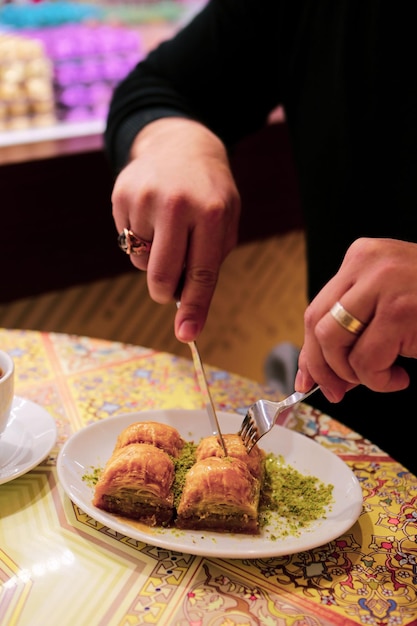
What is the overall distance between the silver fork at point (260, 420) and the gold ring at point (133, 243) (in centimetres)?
35

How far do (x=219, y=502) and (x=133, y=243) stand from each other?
0.49m

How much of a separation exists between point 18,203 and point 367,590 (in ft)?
5.52

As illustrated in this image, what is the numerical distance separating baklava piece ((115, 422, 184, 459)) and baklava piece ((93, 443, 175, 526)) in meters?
0.06

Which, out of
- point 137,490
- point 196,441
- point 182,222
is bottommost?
point 196,441

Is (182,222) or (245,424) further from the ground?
(182,222)

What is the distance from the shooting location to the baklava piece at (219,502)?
0.84m

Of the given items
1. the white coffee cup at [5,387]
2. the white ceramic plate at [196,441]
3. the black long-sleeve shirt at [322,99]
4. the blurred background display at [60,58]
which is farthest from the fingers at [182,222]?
the blurred background display at [60,58]

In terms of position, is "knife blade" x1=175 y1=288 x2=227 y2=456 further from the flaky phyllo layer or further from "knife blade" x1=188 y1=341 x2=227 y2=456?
the flaky phyllo layer

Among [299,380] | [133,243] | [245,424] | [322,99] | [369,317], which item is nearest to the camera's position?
[369,317]

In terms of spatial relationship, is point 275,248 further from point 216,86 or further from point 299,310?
point 216,86

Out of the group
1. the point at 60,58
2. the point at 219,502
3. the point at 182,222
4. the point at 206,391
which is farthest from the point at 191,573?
the point at 60,58

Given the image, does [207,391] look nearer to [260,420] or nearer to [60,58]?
[260,420]

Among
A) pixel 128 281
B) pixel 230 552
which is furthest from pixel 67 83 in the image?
pixel 230 552

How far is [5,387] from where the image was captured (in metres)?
0.92
